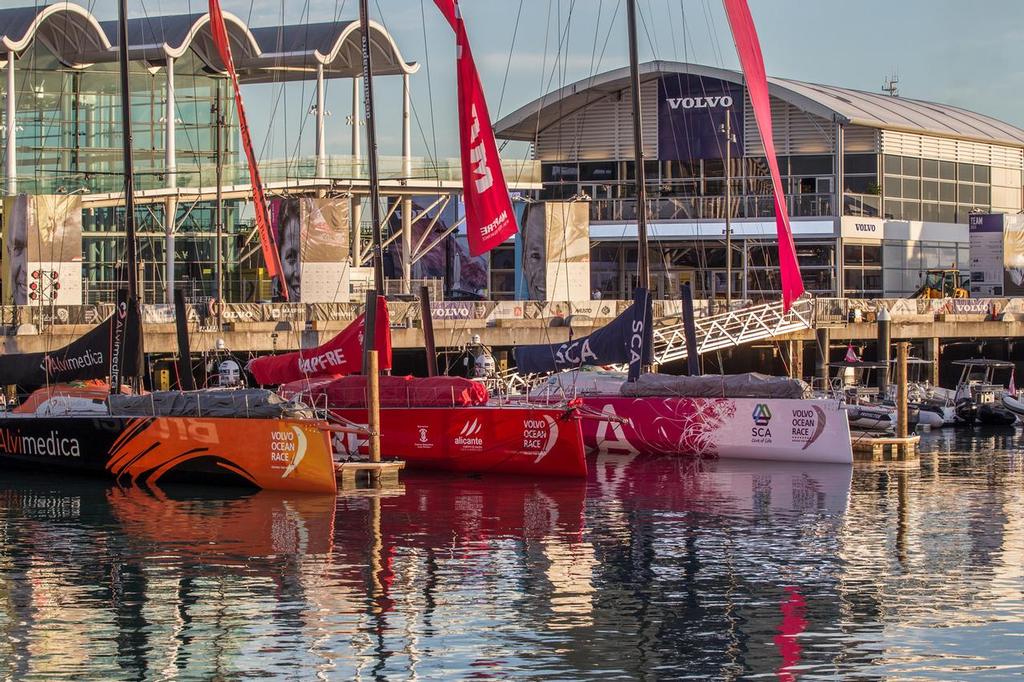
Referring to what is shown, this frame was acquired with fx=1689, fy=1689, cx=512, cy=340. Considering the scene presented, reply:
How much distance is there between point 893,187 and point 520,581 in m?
59.5

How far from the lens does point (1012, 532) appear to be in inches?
1130

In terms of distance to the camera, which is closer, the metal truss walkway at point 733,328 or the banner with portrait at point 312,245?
the metal truss walkway at point 733,328

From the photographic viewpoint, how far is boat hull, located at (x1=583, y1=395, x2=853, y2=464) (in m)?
38.4

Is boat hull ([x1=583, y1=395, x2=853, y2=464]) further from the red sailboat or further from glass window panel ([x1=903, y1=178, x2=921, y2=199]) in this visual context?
glass window panel ([x1=903, y1=178, x2=921, y2=199])

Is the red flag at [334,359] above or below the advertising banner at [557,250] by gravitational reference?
below

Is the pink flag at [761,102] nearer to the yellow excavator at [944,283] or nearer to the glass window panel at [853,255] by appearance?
the glass window panel at [853,255]

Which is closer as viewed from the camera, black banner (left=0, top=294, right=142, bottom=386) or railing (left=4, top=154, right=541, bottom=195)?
black banner (left=0, top=294, right=142, bottom=386)

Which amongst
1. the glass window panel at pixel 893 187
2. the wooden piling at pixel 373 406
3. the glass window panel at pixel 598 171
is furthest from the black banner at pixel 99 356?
the glass window panel at pixel 893 187

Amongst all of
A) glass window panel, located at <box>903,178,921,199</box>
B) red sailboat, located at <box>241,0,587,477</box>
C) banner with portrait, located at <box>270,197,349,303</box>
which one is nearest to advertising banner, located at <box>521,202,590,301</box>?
banner with portrait, located at <box>270,197,349,303</box>

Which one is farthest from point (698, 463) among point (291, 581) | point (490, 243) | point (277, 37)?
point (277, 37)

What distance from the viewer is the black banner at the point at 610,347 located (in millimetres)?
37562

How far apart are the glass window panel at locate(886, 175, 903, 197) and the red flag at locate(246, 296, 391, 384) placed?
155ft

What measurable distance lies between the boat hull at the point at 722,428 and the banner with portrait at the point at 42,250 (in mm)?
23295

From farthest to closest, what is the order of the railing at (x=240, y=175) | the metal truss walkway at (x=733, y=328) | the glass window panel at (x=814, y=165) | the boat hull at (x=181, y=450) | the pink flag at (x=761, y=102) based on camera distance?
1. the glass window panel at (x=814, y=165)
2. the railing at (x=240, y=175)
3. the metal truss walkway at (x=733, y=328)
4. the pink flag at (x=761, y=102)
5. the boat hull at (x=181, y=450)
